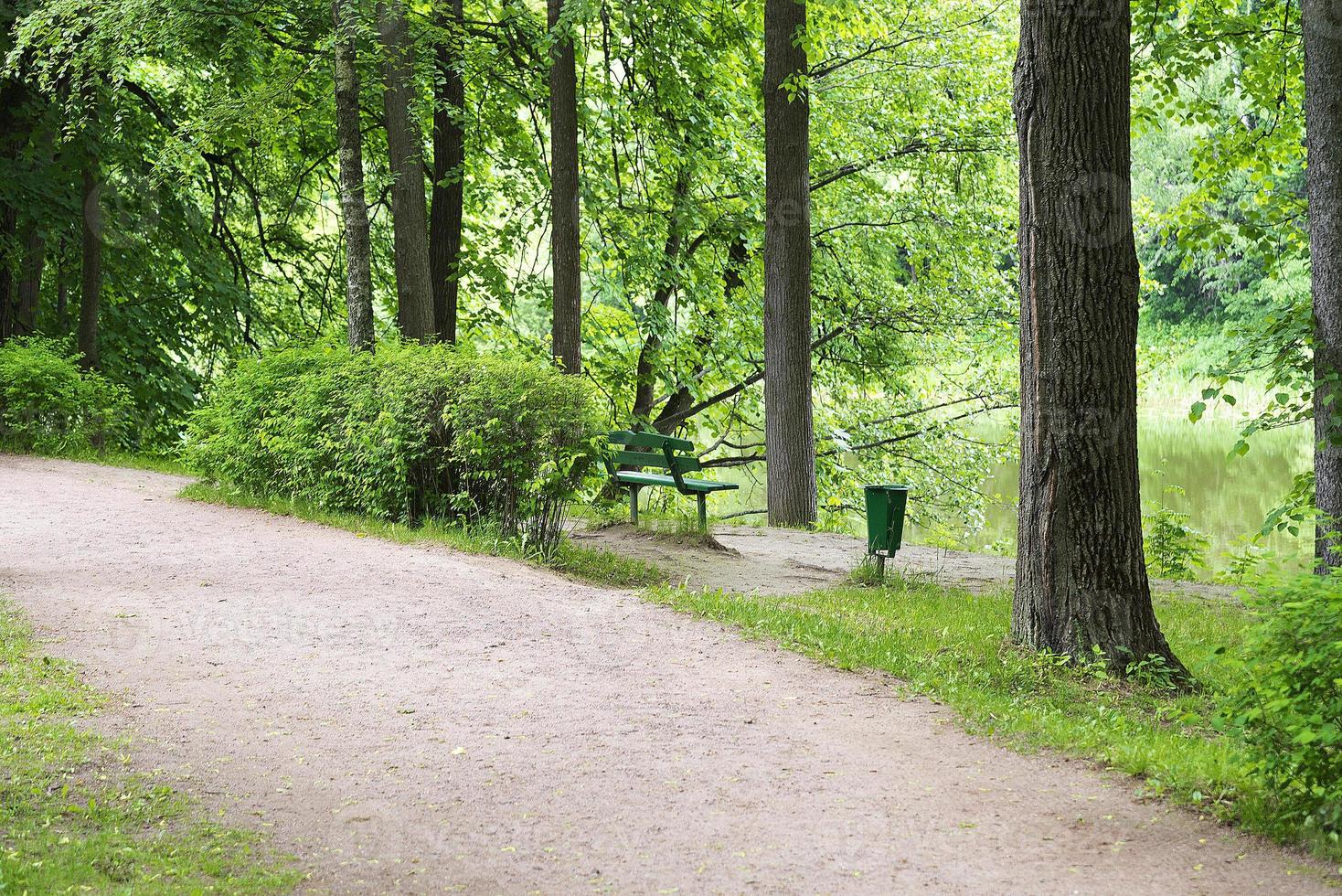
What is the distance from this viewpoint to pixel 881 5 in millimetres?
17266

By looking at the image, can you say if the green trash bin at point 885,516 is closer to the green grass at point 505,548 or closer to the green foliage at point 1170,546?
the green grass at point 505,548

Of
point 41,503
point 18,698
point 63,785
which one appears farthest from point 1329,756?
point 41,503

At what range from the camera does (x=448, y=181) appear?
1616 cm

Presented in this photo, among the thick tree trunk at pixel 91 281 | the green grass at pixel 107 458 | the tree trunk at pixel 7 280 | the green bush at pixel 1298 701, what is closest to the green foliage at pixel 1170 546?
the green bush at pixel 1298 701

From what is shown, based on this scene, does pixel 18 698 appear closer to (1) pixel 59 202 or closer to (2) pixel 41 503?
(2) pixel 41 503

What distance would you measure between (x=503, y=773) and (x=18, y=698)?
7.62 feet

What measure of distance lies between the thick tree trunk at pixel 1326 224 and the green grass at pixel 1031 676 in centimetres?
121

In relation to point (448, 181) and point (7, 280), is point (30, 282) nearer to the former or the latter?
point (7, 280)

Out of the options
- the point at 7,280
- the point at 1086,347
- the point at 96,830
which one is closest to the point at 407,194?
the point at 7,280

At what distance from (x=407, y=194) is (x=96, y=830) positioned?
34.6 feet

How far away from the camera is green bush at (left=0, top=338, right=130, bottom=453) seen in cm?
1573

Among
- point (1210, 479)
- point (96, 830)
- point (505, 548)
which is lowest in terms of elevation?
point (96, 830)

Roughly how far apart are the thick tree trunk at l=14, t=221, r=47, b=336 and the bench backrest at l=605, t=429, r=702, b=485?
10889mm

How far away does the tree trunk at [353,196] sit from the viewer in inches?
491
